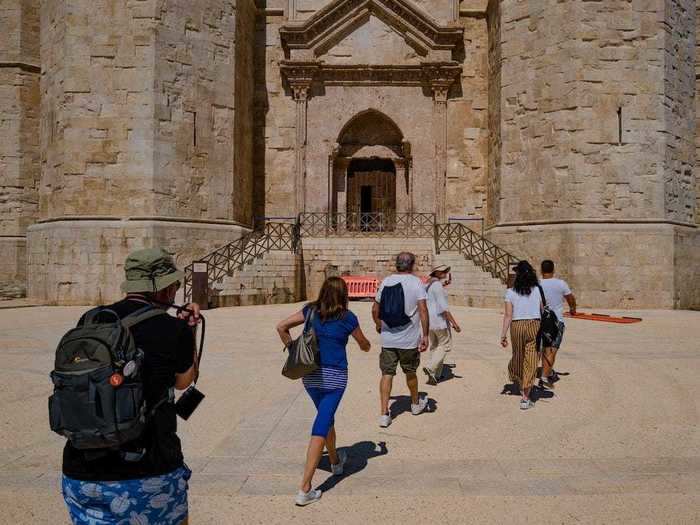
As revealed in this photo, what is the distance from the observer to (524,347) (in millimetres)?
5641

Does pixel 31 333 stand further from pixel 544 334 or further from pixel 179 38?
pixel 179 38

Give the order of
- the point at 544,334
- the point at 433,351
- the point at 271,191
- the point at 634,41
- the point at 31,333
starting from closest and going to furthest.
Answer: the point at 544,334 → the point at 433,351 → the point at 31,333 → the point at 634,41 → the point at 271,191

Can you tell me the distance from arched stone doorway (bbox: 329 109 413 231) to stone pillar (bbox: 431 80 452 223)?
3.66 feet

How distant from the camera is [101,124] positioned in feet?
50.8

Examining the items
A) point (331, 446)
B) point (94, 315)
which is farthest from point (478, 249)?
point (94, 315)

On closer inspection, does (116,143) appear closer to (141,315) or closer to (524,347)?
(524,347)

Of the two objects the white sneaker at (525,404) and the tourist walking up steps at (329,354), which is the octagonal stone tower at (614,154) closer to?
the white sneaker at (525,404)

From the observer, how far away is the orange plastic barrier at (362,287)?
15516 millimetres

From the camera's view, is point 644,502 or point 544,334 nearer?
point 644,502

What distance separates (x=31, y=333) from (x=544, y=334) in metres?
8.60

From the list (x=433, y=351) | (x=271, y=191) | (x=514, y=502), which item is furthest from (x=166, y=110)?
(x=514, y=502)

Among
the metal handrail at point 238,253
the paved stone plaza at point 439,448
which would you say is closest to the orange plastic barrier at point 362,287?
the metal handrail at point 238,253

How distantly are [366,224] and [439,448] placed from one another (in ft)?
46.2

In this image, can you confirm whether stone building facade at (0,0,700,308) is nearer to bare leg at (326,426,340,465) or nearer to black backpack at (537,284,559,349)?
black backpack at (537,284,559,349)
